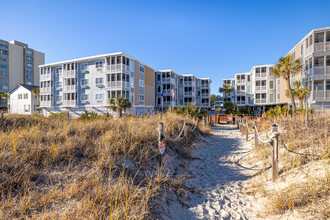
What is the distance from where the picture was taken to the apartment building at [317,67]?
19781mm

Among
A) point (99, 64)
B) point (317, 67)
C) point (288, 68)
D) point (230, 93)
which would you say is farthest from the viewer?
point (230, 93)

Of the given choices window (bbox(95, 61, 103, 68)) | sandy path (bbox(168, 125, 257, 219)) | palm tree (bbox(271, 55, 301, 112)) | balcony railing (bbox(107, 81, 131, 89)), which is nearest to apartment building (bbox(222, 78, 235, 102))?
palm tree (bbox(271, 55, 301, 112))

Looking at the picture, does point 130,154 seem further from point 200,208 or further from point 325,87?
point 325,87

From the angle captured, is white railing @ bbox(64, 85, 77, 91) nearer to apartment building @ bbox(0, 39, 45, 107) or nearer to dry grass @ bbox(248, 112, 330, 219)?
apartment building @ bbox(0, 39, 45, 107)

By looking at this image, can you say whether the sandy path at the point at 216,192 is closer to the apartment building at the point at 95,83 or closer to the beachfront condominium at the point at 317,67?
the beachfront condominium at the point at 317,67

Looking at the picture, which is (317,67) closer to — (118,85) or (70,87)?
(118,85)

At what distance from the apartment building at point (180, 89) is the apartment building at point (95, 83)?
491 centimetres

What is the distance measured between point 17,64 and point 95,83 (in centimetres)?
4845

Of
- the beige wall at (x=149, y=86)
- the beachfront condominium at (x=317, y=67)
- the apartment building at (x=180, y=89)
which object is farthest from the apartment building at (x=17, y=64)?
the beachfront condominium at (x=317, y=67)

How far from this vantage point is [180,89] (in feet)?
161

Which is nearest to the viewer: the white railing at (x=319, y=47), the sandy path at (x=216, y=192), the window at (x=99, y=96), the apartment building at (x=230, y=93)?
the sandy path at (x=216, y=192)

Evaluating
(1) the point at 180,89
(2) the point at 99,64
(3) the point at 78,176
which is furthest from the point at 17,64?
(3) the point at 78,176

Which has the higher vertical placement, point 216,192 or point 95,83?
point 95,83

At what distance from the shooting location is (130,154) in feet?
16.4
